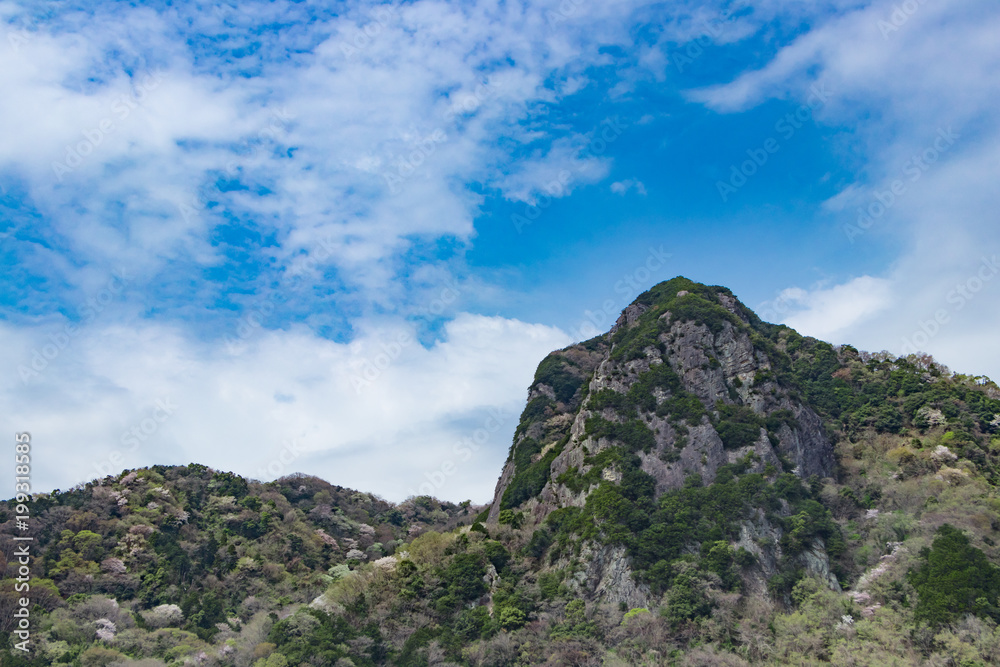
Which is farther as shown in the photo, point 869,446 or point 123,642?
point 869,446

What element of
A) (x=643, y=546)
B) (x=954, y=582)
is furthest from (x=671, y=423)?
(x=954, y=582)

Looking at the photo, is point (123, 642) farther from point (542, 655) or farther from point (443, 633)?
point (542, 655)

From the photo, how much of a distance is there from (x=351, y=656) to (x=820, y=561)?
34967 millimetres

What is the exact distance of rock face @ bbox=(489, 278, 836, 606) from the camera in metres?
57.0

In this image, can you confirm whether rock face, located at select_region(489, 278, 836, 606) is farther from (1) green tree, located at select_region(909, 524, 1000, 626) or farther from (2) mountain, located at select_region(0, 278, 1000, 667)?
(1) green tree, located at select_region(909, 524, 1000, 626)

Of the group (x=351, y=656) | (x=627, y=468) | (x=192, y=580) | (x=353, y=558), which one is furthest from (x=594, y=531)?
(x=192, y=580)

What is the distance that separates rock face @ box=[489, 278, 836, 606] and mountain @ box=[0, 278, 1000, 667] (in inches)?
8.8

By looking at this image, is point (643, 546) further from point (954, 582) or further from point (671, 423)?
point (954, 582)

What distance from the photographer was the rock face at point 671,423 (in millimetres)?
57000

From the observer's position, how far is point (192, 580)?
64.6 m

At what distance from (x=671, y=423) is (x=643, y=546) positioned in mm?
14040

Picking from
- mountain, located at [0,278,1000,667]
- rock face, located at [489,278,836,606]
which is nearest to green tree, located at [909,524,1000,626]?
mountain, located at [0,278,1000,667]

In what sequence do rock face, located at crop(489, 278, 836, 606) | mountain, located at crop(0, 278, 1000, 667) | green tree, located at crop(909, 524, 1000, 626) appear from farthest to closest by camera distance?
rock face, located at crop(489, 278, 836, 606) < mountain, located at crop(0, 278, 1000, 667) < green tree, located at crop(909, 524, 1000, 626)

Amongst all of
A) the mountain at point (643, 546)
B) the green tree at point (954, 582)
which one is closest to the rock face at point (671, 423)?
the mountain at point (643, 546)
